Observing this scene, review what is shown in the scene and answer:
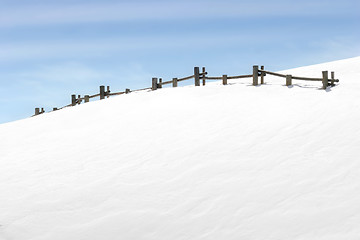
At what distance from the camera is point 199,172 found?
9305 mm

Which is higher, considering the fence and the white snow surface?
the fence

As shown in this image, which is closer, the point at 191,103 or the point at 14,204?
the point at 14,204

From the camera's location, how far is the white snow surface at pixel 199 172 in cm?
669

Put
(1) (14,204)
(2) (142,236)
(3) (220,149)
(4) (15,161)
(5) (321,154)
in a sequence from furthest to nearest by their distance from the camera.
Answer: (4) (15,161) → (3) (220,149) → (5) (321,154) → (1) (14,204) → (2) (142,236)

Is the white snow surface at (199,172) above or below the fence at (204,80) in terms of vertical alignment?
below

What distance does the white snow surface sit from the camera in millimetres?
6691

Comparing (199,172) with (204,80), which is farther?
(204,80)

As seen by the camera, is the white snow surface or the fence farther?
the fence

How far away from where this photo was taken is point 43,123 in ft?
→ 63.2

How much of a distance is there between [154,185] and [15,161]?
19.7 feet

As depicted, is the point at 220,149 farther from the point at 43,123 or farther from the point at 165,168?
the point at 43,123

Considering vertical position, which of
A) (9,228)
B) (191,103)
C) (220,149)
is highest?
(191,103)

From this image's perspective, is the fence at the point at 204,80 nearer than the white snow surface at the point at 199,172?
No

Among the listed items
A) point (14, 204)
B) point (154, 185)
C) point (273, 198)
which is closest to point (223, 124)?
point (154, 185)
